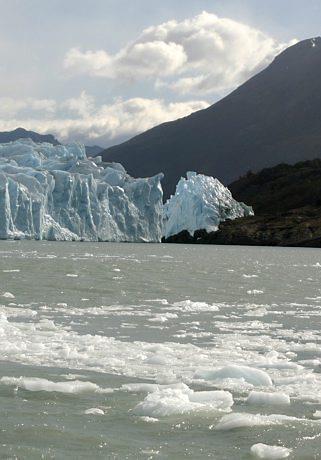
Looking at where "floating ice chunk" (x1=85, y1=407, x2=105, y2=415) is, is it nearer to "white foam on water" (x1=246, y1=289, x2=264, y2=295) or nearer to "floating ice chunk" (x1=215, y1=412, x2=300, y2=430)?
"floating ice chunk" (x1=215, y1=412, x2=300, y2=430)

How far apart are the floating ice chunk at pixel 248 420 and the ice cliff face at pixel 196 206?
351 feet

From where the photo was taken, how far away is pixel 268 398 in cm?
1084

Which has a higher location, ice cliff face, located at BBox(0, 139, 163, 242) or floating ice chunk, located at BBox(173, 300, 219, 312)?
ice cliff face, located at BBox(0, 139, 163, 242)

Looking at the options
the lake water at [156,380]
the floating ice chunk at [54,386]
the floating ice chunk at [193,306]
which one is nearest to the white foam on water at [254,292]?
the floating ice chunk at [193,306]

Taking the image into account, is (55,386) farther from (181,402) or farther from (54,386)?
(181,402)

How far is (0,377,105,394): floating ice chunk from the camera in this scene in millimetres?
11102

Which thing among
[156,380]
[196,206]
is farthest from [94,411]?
[196,206]

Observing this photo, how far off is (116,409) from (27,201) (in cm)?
8450

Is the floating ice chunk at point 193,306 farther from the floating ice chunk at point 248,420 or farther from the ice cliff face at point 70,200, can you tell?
the ice cliff face at point 70,200

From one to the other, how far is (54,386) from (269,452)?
4.22 meters

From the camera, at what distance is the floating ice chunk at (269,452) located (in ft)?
27.1

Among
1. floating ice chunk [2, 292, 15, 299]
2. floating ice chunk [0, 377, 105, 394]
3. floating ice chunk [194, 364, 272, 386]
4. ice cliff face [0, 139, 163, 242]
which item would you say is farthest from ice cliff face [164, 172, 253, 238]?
floating ice chunk [0, 377, 105, 394]

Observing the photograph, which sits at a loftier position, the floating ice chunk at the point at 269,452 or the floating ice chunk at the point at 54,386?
the floating ice chunk at the point at 54,386

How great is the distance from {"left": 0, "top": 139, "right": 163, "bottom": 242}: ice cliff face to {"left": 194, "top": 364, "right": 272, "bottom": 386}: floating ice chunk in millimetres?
79157
